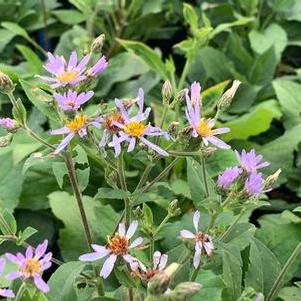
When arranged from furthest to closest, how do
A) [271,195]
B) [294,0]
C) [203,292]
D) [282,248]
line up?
[294,0]
[271,195]
[282,248]
[203,292]

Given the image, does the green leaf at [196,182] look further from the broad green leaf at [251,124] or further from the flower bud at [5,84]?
the broad green leaf at [251,124]

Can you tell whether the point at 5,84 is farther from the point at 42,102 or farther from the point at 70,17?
the point at 70,17

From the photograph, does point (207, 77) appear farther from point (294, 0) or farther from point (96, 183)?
point (96, 183)

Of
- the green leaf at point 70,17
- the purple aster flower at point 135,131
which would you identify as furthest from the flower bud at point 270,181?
the green leaf at point 70,17

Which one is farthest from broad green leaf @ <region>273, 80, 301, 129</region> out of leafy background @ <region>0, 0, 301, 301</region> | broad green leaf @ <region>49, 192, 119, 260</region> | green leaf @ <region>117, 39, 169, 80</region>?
broad green leaf @ <region>49, 192, 119, 260</region>

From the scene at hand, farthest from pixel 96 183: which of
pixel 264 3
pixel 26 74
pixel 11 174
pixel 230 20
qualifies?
pixel 264 3
